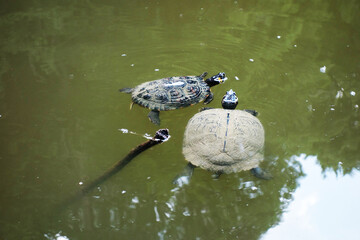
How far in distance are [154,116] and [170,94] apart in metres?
0.26

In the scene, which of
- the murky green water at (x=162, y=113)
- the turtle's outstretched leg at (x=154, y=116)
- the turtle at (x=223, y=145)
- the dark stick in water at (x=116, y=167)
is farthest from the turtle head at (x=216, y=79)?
the dark stick in water at (x=116, y=167)

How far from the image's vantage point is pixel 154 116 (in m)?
3.01

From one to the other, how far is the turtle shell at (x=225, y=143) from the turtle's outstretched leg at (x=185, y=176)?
3.1 inches

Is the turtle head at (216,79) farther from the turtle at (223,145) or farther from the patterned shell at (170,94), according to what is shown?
the turtle at (223,145)

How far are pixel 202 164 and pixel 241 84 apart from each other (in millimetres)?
1394

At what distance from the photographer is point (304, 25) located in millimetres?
4375

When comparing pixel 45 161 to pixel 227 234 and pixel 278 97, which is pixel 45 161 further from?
pixel 278 97

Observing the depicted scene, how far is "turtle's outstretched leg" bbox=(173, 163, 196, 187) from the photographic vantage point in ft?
7.91

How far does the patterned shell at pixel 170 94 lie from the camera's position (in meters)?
3.01

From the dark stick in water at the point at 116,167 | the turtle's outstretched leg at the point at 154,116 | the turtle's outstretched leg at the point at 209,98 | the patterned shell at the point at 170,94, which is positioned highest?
the patterned shell at the point at 170,94

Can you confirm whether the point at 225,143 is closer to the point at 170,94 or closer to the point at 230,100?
the point at 230,100

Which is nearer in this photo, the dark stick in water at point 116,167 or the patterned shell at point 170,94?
the dark stick in water at point 116,167

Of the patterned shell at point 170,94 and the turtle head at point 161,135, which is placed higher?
the patterned shell at point 170,94

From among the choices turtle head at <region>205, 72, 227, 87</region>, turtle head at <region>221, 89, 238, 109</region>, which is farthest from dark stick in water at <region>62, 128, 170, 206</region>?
turtle head at <region>205, 72, 227, 87</region>
